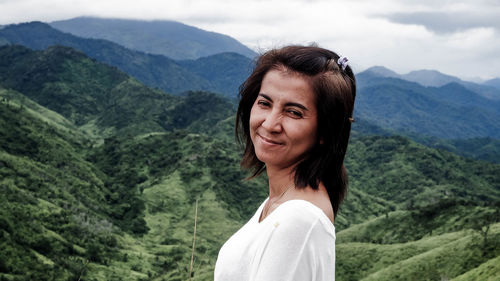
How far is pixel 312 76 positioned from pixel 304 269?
1075mm

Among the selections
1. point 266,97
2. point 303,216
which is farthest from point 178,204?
point 303,216

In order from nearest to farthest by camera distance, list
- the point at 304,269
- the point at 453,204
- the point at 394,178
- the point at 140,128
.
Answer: the point at 304,269 → the point at 453,204 → the point at 394,178 → the point at 140,128

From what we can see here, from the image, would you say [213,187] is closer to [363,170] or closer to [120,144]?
[120,144]

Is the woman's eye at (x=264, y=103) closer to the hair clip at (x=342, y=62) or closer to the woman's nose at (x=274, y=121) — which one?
the woman's nose at (x=274, y=121)

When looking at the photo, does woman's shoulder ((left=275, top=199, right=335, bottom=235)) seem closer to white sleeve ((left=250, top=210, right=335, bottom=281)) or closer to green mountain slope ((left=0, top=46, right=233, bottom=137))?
white sleeve ((left=250, top=210, right=335, bottom=281))

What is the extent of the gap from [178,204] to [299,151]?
94.3 meters

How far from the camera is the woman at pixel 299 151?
2092 millimetres

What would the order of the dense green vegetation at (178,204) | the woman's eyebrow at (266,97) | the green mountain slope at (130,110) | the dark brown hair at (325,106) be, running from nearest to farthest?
the dark brown hair at (325,106) → the woman's eyebrow at (266,97) → the dense green vegetation at (178,204) → the green mountain slope at (130,110)

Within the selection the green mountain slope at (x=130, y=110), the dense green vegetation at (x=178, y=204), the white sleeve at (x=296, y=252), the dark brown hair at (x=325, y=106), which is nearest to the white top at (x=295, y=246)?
the white sleeve at (x=296, y=252)

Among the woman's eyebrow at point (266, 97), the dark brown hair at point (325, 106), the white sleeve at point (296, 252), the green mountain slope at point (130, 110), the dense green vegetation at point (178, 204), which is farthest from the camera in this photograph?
the green mountain slope at point (130, 110)

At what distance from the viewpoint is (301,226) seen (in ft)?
6.70

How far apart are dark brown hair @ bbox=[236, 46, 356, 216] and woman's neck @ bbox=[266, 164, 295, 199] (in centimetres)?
7

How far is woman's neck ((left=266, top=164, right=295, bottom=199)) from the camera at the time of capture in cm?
262

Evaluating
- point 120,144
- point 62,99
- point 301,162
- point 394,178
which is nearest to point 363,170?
point 394,178
